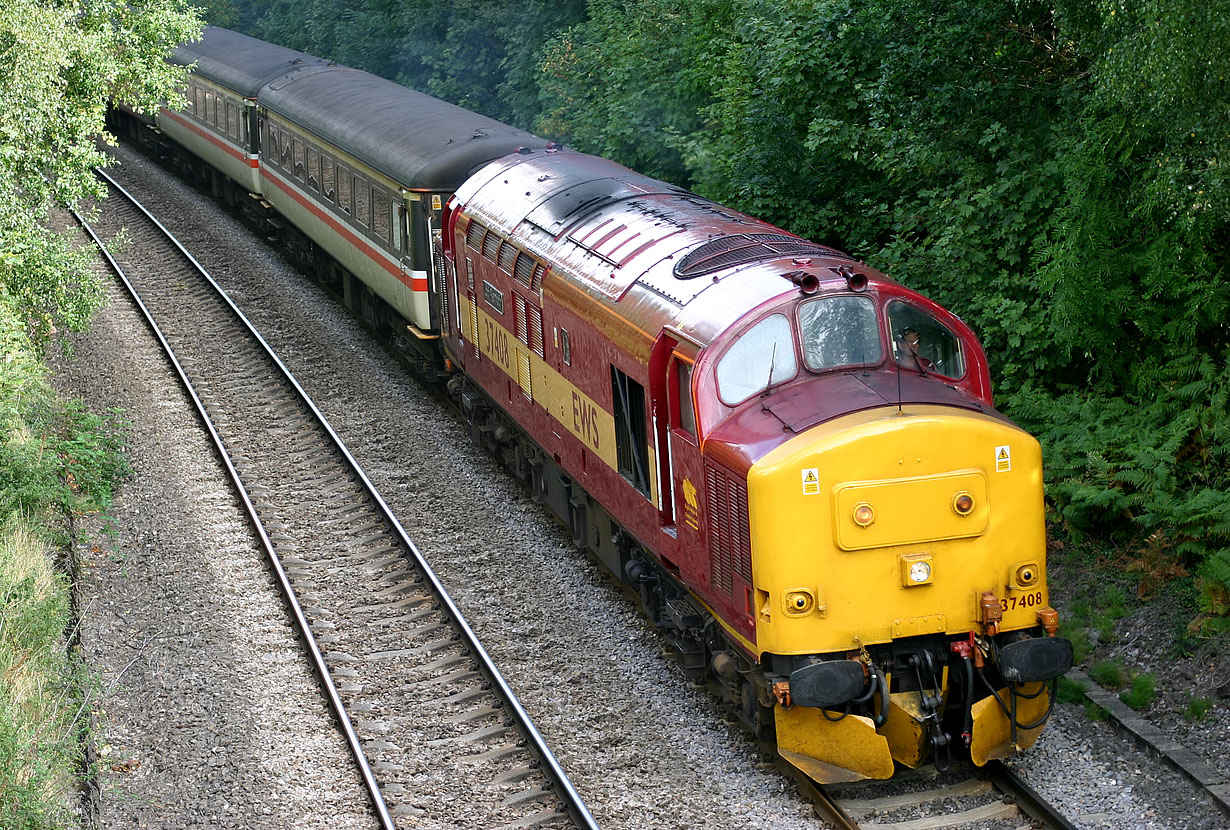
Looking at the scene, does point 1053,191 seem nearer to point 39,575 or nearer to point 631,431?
point 631,431

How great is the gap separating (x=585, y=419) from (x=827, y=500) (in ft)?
12.4

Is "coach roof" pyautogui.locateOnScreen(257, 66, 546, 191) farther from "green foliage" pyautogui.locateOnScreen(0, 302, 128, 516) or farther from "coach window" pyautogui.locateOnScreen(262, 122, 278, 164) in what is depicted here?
"green foliage" pyautogui.locateOnScreen(0, 302, 128, 516)

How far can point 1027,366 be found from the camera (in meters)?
13.1

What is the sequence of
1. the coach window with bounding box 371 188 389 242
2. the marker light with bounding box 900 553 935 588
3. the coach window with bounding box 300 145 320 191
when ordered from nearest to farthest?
the marker light with bounding box 900 553 935 588 → the coach window with bounding box 371 188 389 242 → the coach window with bounding box 300 145 320 191

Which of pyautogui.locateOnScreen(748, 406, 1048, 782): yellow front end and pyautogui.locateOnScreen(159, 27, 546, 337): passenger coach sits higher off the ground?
pyautogui.locateOnScreen(159, 27, 546, 337): passenger coach

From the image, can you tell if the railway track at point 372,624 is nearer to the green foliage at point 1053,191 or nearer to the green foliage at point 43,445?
the green foliage at point 43,445

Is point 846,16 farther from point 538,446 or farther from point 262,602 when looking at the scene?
point 262,602

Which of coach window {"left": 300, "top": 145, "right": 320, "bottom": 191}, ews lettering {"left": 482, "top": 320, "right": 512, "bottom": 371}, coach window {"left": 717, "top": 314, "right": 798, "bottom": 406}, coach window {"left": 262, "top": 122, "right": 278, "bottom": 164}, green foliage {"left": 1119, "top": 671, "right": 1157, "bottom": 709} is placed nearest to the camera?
coach window {"left": 717, "top": 314, "right": 798, "bottom": 406}

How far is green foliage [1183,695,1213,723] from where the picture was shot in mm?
9117

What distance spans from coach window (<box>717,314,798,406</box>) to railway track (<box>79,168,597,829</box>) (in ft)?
9.53

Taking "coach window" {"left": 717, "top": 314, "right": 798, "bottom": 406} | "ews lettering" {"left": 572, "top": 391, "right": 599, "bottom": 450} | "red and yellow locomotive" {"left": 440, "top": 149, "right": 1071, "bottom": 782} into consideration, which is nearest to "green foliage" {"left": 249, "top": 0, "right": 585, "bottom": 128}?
"ews lettering" {"left": 572, "top": 391, "right": 599, "bottom": 450}

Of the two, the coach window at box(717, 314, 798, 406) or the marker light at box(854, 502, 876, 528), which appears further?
the coach window at box(717, 314, 798, 406)

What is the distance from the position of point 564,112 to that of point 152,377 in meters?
12.9

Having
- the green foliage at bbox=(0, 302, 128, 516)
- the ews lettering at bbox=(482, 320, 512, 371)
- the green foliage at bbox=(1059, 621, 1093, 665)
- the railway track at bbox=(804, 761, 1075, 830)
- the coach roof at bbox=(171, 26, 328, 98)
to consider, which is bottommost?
the railway track at bbox=(804, 761, 1075, 830)
